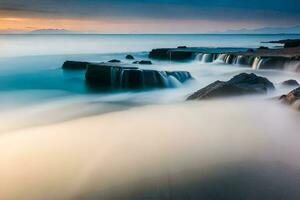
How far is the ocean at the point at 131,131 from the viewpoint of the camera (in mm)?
2021

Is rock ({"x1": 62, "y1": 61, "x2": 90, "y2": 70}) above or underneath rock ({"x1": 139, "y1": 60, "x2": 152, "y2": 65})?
above

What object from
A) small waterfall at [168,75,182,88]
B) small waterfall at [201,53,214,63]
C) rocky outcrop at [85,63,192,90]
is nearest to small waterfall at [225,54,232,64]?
small waterfall at [201,53,214,63]

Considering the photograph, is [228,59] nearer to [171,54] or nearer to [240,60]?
[240,60]

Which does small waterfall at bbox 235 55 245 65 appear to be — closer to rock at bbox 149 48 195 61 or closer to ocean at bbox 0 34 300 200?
ocean at bbox 0 34 300 200

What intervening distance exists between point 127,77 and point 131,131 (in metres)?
1.07

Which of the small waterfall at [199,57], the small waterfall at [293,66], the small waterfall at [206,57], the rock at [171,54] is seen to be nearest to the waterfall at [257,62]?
the small waterfall at [293,66]

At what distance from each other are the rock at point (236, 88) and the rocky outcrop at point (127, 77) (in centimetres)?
43

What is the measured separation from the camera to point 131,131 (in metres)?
2.83

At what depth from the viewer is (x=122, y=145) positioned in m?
2.58

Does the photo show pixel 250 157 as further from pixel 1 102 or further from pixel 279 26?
pixel 1 102

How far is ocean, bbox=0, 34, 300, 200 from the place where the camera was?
2.02 meters

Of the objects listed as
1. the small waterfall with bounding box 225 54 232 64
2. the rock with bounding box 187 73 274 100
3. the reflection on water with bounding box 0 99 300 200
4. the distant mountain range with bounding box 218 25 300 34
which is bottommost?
the reflection on water with bounding box 0 99 300 200

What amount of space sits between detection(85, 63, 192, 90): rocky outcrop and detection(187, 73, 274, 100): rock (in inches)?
17.0

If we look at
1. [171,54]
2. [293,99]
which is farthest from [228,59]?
[293,99]
